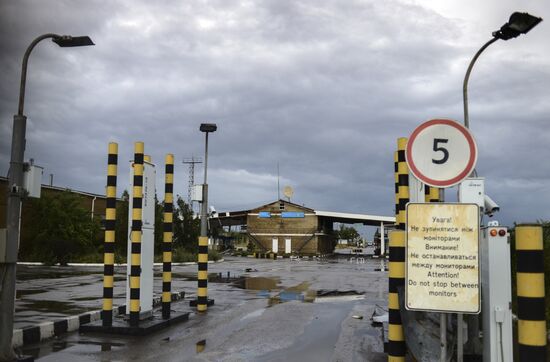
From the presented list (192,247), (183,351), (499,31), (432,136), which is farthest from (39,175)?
(192,247)

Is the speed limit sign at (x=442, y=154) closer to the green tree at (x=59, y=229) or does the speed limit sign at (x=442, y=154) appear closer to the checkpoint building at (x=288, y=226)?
the green tree at (x=59, y=229)

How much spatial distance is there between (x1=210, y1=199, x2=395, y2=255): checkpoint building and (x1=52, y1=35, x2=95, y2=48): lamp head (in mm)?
56992

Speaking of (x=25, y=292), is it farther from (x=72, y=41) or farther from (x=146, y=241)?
(x=72, y=41)

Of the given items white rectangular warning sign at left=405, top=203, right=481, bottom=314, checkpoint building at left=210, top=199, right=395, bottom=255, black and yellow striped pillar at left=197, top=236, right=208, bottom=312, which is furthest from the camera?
checkpoint building at left=210, top=199, right=395, bottom=255

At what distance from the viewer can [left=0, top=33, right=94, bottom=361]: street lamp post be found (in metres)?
6.34

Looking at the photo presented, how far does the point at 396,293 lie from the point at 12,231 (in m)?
4.77

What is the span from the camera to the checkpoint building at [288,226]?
66188mm

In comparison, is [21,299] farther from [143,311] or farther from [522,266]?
[522,266]

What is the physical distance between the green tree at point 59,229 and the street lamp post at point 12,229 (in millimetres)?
24589

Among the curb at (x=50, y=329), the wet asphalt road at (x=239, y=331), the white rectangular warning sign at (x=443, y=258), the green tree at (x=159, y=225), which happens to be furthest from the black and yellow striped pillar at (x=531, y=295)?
the green tree at (x=159, y=225)

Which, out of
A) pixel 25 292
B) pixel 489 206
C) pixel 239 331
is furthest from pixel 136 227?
pixel 489 206

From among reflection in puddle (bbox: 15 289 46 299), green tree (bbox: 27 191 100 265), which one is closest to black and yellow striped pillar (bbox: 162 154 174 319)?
reflection in puddle (bbox: 15 289 46 299)

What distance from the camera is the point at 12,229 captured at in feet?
21.4

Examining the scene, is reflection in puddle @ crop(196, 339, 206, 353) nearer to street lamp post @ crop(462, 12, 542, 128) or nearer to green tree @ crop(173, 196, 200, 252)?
street lamp post @ crop(462, 12, 542, 128)
